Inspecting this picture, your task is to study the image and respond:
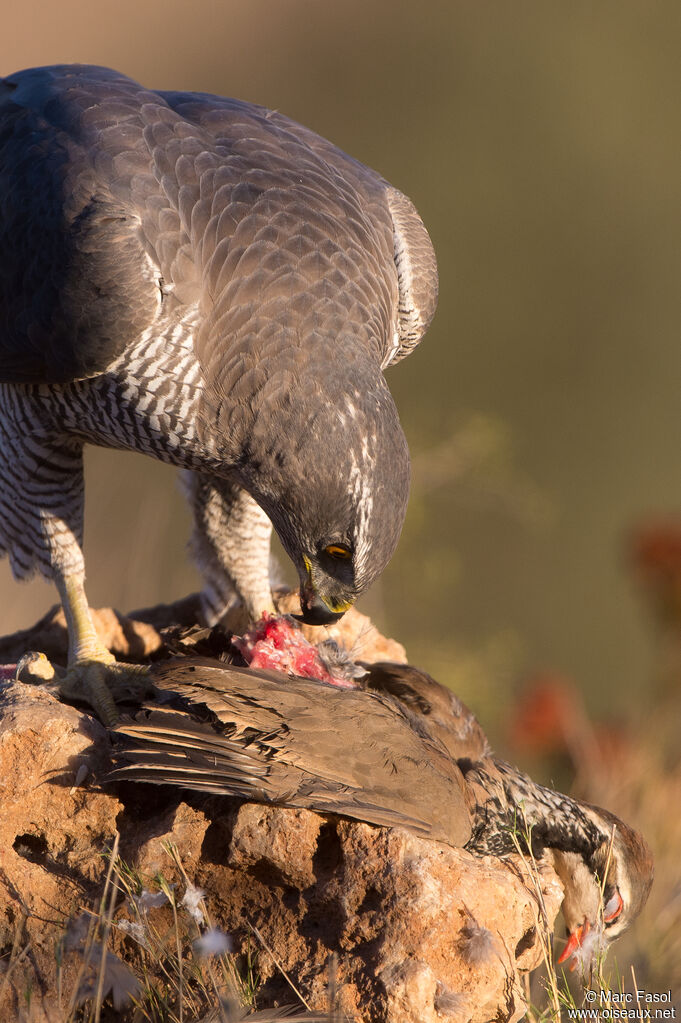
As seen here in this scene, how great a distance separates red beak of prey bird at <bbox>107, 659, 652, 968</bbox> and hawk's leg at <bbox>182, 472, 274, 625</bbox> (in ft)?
3.70

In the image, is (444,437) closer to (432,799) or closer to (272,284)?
(272,284)

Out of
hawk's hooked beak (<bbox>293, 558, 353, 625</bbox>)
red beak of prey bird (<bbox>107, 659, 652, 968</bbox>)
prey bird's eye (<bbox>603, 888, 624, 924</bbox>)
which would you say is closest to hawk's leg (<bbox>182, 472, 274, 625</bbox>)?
hawk's hooked beak (<bbox>293, 558, 353, 625</bbox>)

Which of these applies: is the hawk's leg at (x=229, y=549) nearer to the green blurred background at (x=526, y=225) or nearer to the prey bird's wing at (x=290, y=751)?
the prey bird's wing at (x=290, y=751)

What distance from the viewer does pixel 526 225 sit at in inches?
467

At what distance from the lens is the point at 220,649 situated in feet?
11.5

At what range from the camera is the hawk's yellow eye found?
289 cm

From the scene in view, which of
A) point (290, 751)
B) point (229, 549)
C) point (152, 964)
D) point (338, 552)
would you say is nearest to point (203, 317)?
point (338, 552)

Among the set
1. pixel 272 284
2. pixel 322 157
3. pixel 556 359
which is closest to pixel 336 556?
pixel 272 284

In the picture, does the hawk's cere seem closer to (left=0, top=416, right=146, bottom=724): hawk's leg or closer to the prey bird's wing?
(left=0, top=416, right=146, bottom=724): hawk's leg

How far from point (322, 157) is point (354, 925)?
8.41 feet

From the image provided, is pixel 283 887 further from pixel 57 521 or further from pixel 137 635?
pixel 57 521

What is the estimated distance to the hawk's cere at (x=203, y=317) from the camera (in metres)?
2.88

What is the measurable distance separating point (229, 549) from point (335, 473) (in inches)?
48.2

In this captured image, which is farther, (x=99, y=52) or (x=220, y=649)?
(x=99, y=52)
